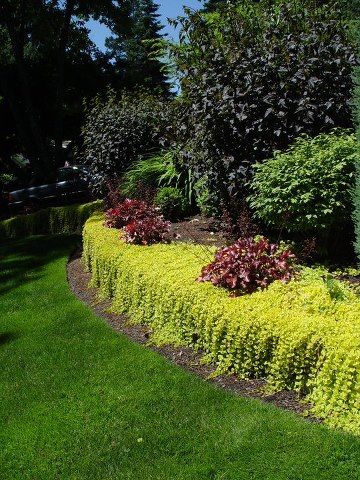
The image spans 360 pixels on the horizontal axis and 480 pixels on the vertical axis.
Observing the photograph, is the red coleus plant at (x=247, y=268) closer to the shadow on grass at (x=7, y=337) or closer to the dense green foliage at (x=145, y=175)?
the shadow on grass at (x=7, y=337)

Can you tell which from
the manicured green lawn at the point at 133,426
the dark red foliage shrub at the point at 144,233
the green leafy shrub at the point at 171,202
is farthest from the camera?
the green leafy shrub at the point at 171,202

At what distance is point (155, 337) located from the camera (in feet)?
17.0

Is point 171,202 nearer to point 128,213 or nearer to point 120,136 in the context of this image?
point 128,213

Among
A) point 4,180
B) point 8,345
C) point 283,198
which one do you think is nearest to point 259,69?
point 283,198

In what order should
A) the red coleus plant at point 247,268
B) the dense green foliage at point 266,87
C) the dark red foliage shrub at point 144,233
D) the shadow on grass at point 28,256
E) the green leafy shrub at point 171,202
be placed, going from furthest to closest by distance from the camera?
1. the green leafy shrub at point 171,202
2. the shadow on grass at point 28,256
3. the dark red foliage shrub at point 144,233
4. the dense green foliage at point 266,87
5. the red coleus plant at point 247,268

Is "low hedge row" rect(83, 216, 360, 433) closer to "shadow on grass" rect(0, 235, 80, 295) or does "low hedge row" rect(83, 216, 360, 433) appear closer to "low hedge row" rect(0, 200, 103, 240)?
"shadow on grass" rect(0, 235, 80, 295)

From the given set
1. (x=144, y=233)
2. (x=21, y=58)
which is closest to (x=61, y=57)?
(x=21, y=58)

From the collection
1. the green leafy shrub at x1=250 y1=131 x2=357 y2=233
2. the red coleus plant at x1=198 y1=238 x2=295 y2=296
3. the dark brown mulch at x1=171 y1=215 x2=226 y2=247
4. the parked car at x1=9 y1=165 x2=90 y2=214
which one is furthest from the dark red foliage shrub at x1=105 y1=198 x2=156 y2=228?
the parked car at x1=9 y1=165 x2=90 y2=214

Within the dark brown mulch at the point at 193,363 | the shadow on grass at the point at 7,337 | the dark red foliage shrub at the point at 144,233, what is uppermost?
the dark red foliage shrub at the point at 144,233

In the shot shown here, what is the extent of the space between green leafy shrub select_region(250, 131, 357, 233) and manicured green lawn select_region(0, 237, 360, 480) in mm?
2361

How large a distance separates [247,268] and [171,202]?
4.88 m

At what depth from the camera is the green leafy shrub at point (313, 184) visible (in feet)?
18.3

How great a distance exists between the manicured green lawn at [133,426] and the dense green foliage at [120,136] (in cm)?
599

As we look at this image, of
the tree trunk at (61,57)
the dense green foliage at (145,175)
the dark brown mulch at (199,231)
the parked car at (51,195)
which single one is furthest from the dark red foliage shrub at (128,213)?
the tree trunk at (61,57)
